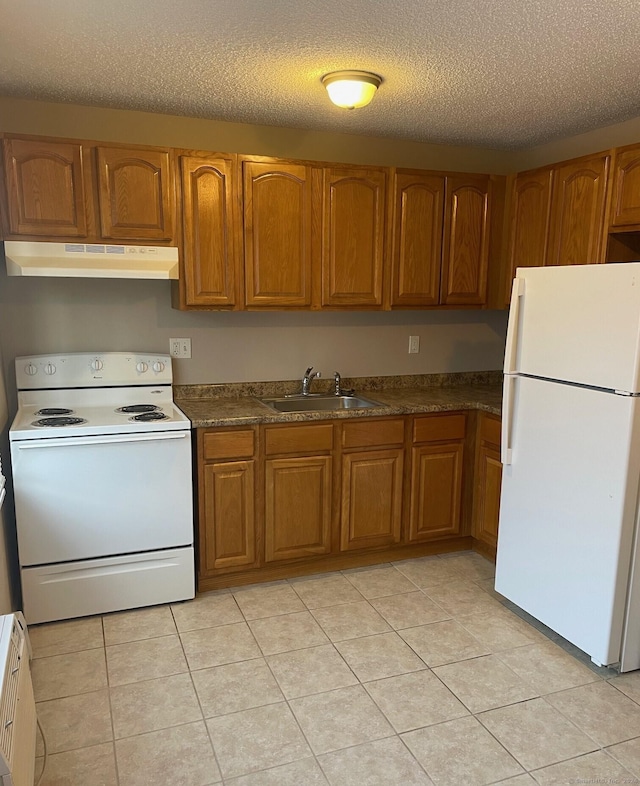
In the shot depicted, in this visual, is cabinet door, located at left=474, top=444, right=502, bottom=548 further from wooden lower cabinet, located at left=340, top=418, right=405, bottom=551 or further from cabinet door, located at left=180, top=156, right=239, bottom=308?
cabinet door, located at left=180, top=156, right=239, bottom=308

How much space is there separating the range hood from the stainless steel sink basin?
3.14 feet

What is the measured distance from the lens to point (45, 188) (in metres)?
2.79

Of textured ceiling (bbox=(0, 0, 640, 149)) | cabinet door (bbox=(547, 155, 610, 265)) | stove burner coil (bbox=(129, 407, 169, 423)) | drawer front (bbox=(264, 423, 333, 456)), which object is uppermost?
textured ceiling (bbox=(0, 0, 640, 149))

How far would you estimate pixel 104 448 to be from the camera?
2.76m

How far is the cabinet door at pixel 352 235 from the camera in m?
3.27

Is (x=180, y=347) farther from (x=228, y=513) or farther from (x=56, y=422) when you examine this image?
(x=228, y=513)

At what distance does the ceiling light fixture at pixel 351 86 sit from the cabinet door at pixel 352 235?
669 mm

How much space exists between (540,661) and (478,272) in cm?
211

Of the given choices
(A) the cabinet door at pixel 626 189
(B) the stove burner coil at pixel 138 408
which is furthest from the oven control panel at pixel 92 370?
(A) the cabinet door at pixel 626 189

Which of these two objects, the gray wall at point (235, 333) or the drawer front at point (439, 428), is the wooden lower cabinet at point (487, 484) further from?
the gray wall at point (235, 333)

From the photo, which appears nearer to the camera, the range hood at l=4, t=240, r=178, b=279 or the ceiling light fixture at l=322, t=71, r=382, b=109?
the ceiling light fixture at l=322, t=71, r=382, b=109

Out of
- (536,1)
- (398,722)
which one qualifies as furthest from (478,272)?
(398,722)

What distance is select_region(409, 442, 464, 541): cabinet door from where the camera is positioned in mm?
3422

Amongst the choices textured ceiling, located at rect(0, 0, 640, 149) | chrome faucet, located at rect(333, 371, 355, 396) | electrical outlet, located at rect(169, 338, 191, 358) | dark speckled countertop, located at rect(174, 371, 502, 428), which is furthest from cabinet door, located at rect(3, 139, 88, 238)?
chrome faucet, located at rect(333, 371, 355, 396)
